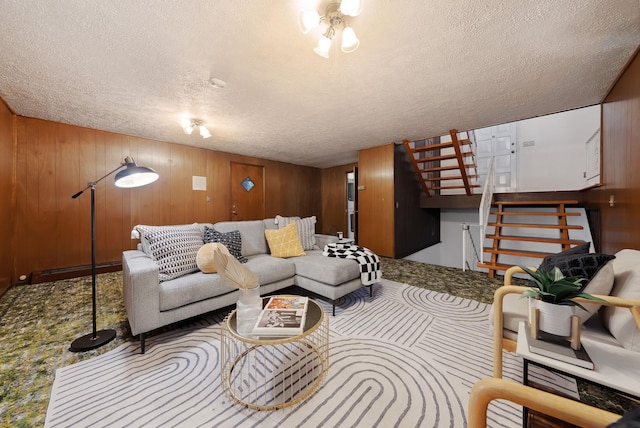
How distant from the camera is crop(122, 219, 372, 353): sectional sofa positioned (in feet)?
5.33

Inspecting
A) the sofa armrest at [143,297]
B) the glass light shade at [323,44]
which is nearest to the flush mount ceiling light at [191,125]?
the sofa armrest at [143,297]

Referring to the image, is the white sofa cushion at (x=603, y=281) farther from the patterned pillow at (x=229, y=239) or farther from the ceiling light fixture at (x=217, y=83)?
the ceiling light fixture at (x=217, y=83)

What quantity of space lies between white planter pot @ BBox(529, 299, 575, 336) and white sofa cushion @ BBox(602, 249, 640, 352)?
0.98 feet

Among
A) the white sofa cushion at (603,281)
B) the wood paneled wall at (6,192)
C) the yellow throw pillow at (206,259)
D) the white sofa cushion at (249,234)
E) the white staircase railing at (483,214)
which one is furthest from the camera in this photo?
the white staircase railing at (483,214)

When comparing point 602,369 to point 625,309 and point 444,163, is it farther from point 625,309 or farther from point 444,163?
point 444,163

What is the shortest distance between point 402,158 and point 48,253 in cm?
579

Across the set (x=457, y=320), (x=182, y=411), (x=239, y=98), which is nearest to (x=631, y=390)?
(x=457, y=320)

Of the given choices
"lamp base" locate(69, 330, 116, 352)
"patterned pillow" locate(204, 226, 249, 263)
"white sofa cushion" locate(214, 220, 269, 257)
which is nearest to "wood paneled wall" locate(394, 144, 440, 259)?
"white sofa cushion" locate(214, 220, 269, 257)

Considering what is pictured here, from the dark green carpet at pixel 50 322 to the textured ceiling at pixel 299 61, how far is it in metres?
2.20

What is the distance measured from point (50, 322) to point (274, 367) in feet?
6.98

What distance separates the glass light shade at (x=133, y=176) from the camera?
1658 mm

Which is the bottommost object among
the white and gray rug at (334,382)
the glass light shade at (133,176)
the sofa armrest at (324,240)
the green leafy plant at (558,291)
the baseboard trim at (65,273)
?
the white and gray rug at (334,382)

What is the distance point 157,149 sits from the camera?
13.4 feet

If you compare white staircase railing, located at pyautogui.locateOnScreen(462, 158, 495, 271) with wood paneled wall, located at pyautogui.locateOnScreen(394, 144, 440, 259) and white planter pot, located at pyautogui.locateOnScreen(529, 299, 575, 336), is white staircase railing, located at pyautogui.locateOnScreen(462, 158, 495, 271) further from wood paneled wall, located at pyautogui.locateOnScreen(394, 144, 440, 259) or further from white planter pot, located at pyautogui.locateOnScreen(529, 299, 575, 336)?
white planter pot, located at pyautogui.locateOnScreen(529, 299, 575, 336)
